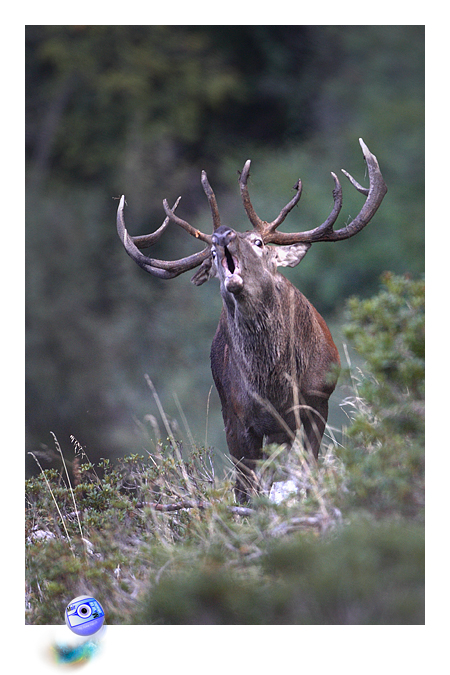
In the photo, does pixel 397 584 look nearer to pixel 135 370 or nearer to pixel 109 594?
pixel 109 594

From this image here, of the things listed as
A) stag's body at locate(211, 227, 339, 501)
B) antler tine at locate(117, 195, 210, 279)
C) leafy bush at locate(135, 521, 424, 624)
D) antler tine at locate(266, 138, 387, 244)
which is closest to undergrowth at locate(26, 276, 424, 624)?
leafy bush at locate(135, 521, 424, 624)

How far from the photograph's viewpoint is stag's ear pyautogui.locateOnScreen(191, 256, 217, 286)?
15.3ft

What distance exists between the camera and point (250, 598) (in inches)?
127

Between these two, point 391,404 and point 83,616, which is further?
point 391,404

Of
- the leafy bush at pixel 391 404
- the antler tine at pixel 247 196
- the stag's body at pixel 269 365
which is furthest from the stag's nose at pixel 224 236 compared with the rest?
the leafy bush at pixel 391 404

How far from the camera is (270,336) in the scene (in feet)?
14.9

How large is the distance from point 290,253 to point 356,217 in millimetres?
420

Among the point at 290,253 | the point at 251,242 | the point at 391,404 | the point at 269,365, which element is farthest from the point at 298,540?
the point at 290,253

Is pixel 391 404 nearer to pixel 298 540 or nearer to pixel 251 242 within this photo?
pixel 298 540

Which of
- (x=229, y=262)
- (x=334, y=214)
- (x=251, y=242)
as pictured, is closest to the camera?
(x=229, y=262)

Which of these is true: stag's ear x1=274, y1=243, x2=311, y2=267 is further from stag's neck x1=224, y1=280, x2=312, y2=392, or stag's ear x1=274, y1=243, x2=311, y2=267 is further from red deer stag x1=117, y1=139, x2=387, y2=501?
stag's neck x1=224, y1=280, x2=312, y2=392

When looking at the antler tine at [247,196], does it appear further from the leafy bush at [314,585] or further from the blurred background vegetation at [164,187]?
the blurred background vegetation at [164,187]

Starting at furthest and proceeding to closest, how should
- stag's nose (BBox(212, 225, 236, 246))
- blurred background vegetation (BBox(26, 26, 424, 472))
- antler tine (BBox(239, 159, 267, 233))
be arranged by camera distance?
blurred background vegetation (BBox(26, 26, 424, 472)) → antler tine (BBox(239, 159, 267, 233)) → stag's nose (BBox(212, 225, 236, 246))
